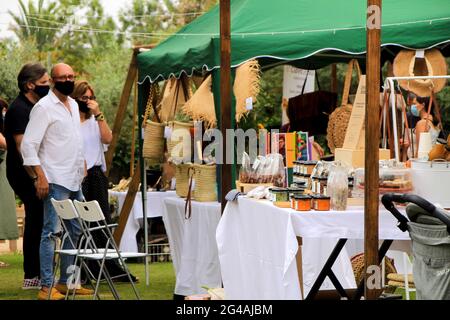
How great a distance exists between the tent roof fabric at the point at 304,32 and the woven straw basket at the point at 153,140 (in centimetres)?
45

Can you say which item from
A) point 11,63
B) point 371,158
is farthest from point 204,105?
point 11,63

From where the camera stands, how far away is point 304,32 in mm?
8391

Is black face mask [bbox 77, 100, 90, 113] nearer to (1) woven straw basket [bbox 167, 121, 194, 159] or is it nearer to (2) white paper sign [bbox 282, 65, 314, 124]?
(1) woven straw basket [bbox 167, 121, 194, 159]

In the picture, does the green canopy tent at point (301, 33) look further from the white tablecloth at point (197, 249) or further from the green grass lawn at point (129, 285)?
the green grass lawn at point (129, 285)

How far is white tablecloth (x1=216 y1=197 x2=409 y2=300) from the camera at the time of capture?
5461 mm

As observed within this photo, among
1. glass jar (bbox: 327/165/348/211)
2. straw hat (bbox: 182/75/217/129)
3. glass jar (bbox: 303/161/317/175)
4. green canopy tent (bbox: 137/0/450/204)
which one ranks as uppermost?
green canopy tent (bbox: 137/0/450/204)

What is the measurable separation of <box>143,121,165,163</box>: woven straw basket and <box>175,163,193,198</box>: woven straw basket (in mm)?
614

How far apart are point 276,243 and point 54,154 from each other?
2.72 meters

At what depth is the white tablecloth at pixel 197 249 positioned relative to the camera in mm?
8117

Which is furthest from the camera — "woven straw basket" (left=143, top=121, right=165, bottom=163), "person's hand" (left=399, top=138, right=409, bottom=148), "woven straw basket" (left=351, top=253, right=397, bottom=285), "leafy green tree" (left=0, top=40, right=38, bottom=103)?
"leafy green tree" (left=0, top=40, right=38, bottom=103)

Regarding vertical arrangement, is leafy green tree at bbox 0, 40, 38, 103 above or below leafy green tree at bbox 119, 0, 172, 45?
below

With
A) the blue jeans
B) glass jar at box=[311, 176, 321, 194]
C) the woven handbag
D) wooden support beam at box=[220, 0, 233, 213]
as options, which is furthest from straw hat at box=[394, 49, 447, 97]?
the blue jeans

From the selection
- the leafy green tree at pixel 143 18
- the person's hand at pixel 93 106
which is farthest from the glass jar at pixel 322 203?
the leafy green tree at pixel 143 18
